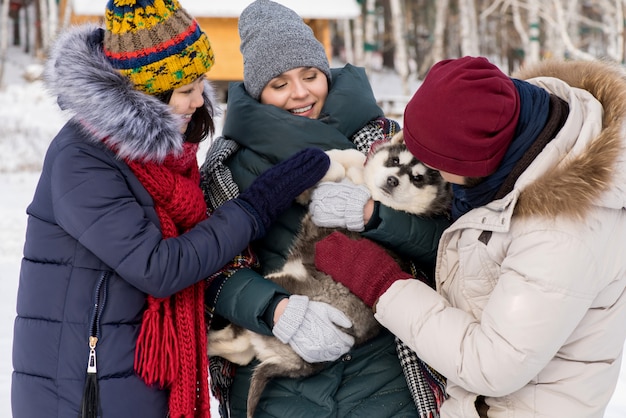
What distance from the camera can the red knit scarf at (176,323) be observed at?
2.12m

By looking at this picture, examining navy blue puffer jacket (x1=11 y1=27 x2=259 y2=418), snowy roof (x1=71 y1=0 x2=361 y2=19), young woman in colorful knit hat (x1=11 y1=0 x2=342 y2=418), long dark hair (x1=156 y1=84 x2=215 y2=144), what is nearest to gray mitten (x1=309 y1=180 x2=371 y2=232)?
young woman in colorful knit hat (x1=11 y1=0 x2=342 y2=418)

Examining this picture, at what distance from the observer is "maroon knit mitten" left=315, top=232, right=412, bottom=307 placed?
2.17 m

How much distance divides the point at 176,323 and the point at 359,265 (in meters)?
0.62

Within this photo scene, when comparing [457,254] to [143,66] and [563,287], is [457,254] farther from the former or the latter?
[143,66]

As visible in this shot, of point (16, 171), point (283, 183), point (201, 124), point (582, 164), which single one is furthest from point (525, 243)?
point (16, 171)

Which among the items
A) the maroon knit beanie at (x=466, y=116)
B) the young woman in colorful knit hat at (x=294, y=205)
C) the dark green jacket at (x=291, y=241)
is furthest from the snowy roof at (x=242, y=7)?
the maroon knit beanie at (x=466, y=116)

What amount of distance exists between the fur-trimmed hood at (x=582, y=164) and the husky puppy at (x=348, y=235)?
2.11 ft

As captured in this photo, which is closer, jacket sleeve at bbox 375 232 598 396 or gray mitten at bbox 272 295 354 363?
jacket sleeve at bbox 375 232 598 396

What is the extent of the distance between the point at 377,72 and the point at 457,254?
25323mm

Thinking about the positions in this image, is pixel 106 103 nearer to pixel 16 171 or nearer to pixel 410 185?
pixel 410 185

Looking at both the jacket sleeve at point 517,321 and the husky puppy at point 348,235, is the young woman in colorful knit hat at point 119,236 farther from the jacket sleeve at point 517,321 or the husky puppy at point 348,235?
the jacket sleeve at point 517,321

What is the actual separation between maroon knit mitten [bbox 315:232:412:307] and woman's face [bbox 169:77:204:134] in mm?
624

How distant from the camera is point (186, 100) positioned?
7.43 feet

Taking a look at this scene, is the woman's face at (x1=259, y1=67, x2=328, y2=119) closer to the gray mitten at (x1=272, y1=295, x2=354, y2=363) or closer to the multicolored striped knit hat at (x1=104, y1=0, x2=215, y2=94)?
the multicolored striped knit hat at (x1=104, y1=0, x2=215, y2=94)
